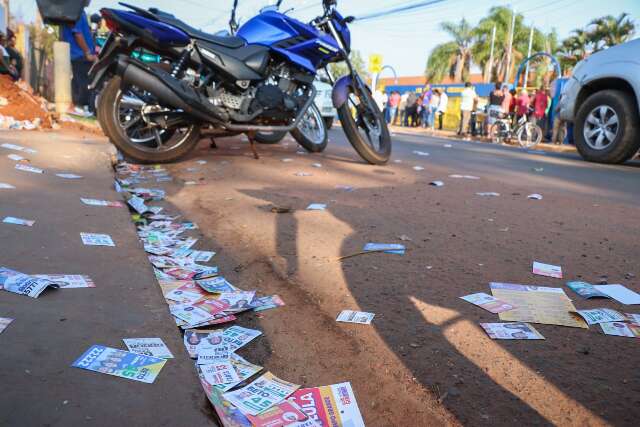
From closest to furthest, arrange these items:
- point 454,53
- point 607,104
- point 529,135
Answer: point 607,104
point 529,135
point 454,53

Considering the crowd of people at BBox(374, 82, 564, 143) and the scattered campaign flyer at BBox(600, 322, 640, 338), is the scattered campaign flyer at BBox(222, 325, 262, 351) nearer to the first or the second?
the scattered campaign flyer at BBox(600, 322, 640, 338)

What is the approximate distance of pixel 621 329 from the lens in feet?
5.65

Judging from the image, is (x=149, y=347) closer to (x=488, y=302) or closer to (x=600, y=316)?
(x=488, y=302)

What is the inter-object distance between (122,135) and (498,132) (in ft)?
35.8

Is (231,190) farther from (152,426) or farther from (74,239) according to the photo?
(152,426)

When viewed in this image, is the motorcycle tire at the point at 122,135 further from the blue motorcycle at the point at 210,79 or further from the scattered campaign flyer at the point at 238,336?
the scattered campaign flyer at the point at 238,336

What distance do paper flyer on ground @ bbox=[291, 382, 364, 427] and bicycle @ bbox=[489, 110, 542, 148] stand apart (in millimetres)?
11491

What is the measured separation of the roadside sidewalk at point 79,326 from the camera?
109 cm

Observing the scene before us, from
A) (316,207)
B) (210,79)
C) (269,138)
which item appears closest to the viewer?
(316,207)

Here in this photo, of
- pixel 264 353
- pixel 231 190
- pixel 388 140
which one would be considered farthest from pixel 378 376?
pixel 388 140

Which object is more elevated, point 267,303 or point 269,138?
point 269,138

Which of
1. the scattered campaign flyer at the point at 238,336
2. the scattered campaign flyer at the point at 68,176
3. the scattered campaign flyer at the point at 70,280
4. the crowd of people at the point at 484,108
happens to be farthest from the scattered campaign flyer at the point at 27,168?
the crowd of people at the point at 484,108

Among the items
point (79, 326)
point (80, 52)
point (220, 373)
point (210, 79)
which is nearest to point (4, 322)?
point (79, 326)

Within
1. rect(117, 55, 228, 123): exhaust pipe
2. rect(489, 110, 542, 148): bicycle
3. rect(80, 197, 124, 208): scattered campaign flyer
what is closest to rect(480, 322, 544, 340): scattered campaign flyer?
rect(80, 197, 124, 208): scattered campaign flyer
